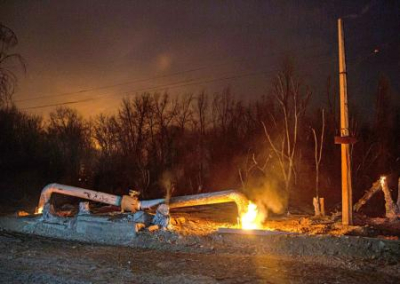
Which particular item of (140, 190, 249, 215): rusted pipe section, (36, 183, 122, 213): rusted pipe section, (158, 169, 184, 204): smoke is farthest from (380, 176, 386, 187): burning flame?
(158, 169, 184, 204): smoke

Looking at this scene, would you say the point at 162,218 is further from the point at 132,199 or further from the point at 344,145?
the point at 344,145

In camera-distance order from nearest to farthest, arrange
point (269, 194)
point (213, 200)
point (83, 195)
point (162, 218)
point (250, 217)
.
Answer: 1. point (162, 218)
2. point (250, 217)
3. point (213, 200)
4. point (83, 195)
5. point (269, 194)

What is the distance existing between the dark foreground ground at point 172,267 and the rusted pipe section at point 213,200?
443 centimetres

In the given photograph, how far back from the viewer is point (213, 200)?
57.4 feet

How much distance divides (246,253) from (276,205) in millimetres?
14369

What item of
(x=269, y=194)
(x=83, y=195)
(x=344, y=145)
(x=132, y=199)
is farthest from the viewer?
(x=269, y=194)

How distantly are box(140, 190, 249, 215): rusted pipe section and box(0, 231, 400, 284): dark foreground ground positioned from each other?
4.43 m

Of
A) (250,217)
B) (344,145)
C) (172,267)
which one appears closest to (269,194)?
(250,217)

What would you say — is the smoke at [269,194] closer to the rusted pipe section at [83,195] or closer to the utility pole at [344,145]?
the rusted pipe section at [83,195]

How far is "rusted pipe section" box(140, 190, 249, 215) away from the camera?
16.8 metres

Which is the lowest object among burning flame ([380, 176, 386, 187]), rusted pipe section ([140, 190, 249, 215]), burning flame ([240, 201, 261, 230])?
burning flame ([240, 201, 261, 230])

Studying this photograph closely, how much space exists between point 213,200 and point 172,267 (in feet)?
23.3

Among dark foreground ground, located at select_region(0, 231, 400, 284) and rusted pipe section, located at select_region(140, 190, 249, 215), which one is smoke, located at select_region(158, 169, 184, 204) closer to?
rusted pipe section, located at select_region(140, 190, 249, 215)

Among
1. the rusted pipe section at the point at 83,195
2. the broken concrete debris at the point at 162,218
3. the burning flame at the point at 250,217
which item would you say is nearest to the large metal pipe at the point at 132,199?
the rusted pipe section at the point at 83,195
